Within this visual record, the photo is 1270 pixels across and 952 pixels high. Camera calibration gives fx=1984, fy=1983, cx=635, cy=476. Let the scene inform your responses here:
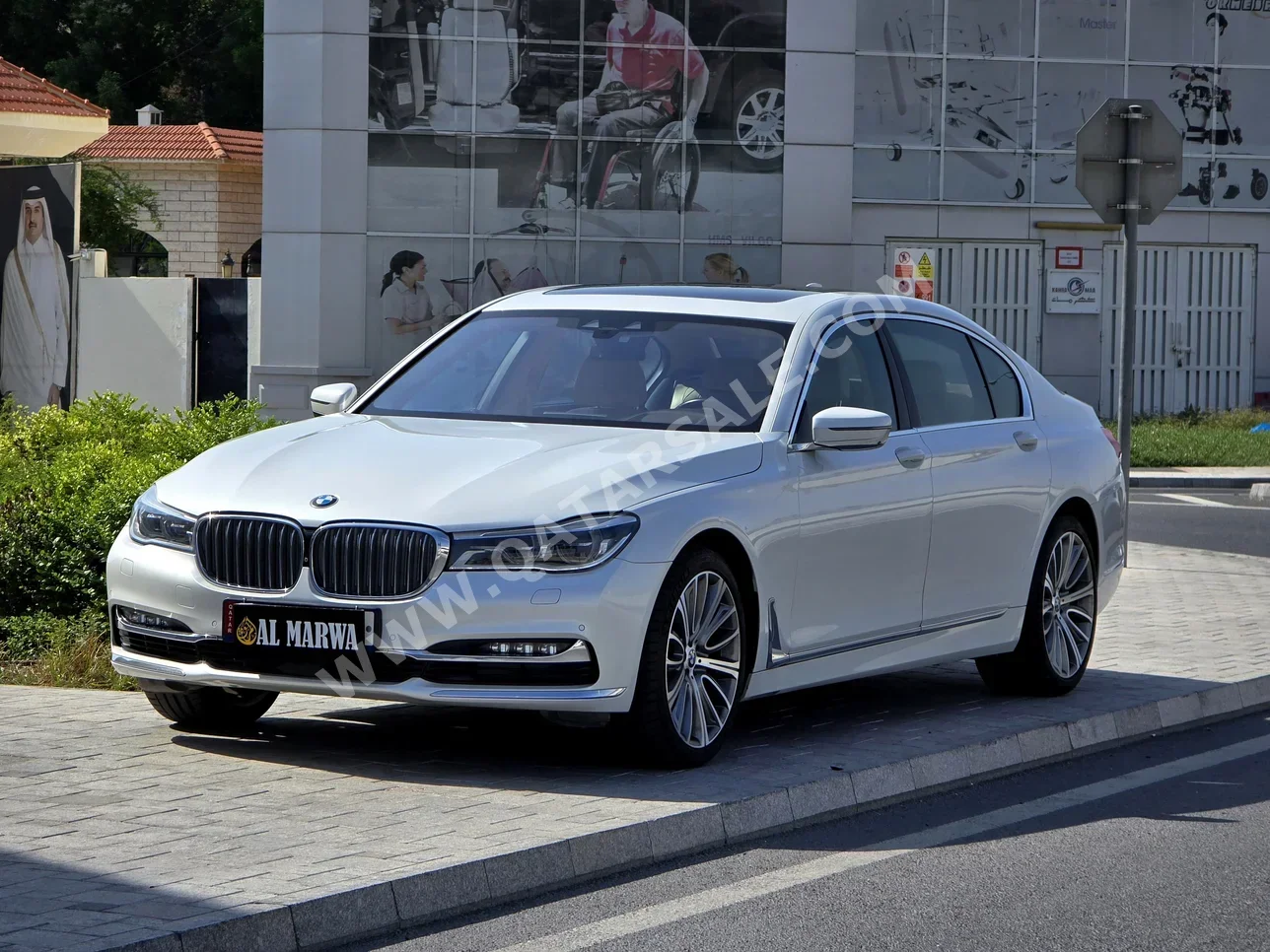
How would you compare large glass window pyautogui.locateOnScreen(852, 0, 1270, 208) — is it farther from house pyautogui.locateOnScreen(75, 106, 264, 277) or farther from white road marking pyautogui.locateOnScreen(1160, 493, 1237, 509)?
house pyautogui.locateOnScreen(75, 106, 264, 277)

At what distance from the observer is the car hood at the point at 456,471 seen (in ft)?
20.8

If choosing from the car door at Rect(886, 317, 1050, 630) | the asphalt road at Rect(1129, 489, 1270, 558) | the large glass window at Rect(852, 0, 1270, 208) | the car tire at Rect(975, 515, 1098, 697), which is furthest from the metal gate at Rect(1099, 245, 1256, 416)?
the car door at Rect(886, 317, 1050, 630)

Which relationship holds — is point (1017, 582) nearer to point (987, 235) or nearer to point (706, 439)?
point (706, 439)

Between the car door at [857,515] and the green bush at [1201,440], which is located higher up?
the car door at [857,515]

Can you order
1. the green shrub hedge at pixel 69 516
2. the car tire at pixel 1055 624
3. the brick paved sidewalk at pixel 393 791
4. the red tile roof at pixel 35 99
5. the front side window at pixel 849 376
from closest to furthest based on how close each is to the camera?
the brick paved sidewalk at pixel 393 791 < the front side window at pixel 849 376 < the car tire at pixel 1055 624 < the green shrub hedge at pixel 69 516 < the red tile roof at pixel 35 99

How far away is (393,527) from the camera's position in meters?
6.28

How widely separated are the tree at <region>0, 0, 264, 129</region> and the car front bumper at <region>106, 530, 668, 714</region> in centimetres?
5675

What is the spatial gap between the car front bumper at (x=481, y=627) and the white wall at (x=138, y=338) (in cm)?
2288

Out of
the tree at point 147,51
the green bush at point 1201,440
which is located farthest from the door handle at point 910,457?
the tree at point 147,51

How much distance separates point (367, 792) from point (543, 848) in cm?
92

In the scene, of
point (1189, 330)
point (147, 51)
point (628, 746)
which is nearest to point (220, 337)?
point (1189, 330)

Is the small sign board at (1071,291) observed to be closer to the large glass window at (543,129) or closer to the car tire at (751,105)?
the car tire at (751,105)

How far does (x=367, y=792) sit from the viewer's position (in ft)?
20.3

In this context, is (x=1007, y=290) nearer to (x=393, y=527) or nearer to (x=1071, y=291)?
(x=1071, y=291)
